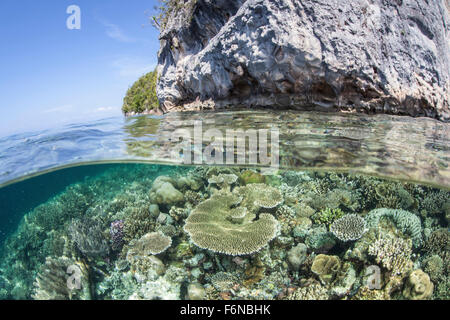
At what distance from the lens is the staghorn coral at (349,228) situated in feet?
17.3

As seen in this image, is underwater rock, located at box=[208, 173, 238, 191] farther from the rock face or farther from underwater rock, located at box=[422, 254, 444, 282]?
underwater rock, located at box=[422, 254, 444, 282]

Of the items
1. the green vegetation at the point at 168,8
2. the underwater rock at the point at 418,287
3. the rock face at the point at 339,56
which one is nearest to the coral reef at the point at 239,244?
the underwater rock at the point at 418,287

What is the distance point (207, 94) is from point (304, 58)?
185 inches

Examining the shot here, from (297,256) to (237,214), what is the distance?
1.70m

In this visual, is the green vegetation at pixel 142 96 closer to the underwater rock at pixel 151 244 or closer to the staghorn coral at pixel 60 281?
the underwater rock at pixel 151 244

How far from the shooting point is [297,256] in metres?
5.23

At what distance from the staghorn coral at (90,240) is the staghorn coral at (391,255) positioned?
21.6 feet

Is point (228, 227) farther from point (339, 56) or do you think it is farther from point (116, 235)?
point (339, 56)

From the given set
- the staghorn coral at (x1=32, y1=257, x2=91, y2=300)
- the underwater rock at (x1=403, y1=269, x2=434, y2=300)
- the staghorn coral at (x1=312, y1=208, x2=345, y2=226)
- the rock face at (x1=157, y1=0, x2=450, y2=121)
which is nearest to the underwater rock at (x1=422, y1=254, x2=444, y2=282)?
the underwater rock at (x1=403, y1=269, x2=434, y2=300)

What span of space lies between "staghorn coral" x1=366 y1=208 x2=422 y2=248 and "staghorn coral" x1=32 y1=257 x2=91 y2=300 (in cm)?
728

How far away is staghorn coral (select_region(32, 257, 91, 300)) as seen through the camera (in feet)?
17.0

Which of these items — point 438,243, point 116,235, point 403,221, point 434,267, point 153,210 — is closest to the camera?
point 434,267

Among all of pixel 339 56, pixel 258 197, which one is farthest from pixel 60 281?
pixel 339 56

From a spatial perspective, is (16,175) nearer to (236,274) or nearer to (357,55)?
(236,274)
